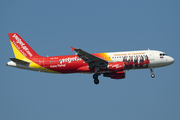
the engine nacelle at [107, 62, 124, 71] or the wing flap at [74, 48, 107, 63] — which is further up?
the wing flap at [74, 48, 107, 63]

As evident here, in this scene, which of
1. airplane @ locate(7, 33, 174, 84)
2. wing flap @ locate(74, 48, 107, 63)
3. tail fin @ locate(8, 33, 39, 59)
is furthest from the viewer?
tail fin @ locate(8, 33, 39, 59)

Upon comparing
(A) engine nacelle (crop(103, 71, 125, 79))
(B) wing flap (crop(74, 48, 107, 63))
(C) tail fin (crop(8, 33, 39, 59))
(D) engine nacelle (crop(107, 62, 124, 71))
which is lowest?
(A) engine nacelle (crop(103, 71, 125, 79))

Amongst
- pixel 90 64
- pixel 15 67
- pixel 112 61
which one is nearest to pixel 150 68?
pixel 112 61

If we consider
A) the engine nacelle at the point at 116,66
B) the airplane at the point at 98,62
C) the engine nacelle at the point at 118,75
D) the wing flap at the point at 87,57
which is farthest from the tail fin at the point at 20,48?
the engine nacelle at the point at 118,75

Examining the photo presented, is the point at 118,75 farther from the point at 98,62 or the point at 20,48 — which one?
the point at 20,48

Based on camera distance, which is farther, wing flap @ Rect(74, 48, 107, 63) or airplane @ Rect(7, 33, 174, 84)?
airplane @ Rect(7, 33, 174, 84)

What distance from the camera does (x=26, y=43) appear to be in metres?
53.9

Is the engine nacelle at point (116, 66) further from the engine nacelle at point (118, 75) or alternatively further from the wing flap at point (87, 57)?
the engine nacelle at point (118, 75)

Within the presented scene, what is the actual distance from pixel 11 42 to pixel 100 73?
16442mm

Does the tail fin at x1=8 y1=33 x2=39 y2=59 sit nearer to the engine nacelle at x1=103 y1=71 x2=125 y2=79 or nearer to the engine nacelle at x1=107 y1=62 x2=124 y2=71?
the engine nacelle at x1=107 y1=62 x2=124 y2=71

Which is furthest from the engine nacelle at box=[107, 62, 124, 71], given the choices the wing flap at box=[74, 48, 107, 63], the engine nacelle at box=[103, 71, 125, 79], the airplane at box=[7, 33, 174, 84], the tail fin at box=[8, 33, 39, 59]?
the tail fin at box=[8, 33, 39, 59]

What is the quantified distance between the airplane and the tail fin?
87 cm

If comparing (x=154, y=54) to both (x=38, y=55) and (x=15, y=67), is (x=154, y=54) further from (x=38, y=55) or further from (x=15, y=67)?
(x=15, y=67)

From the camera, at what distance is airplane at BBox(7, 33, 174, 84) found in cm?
4834
